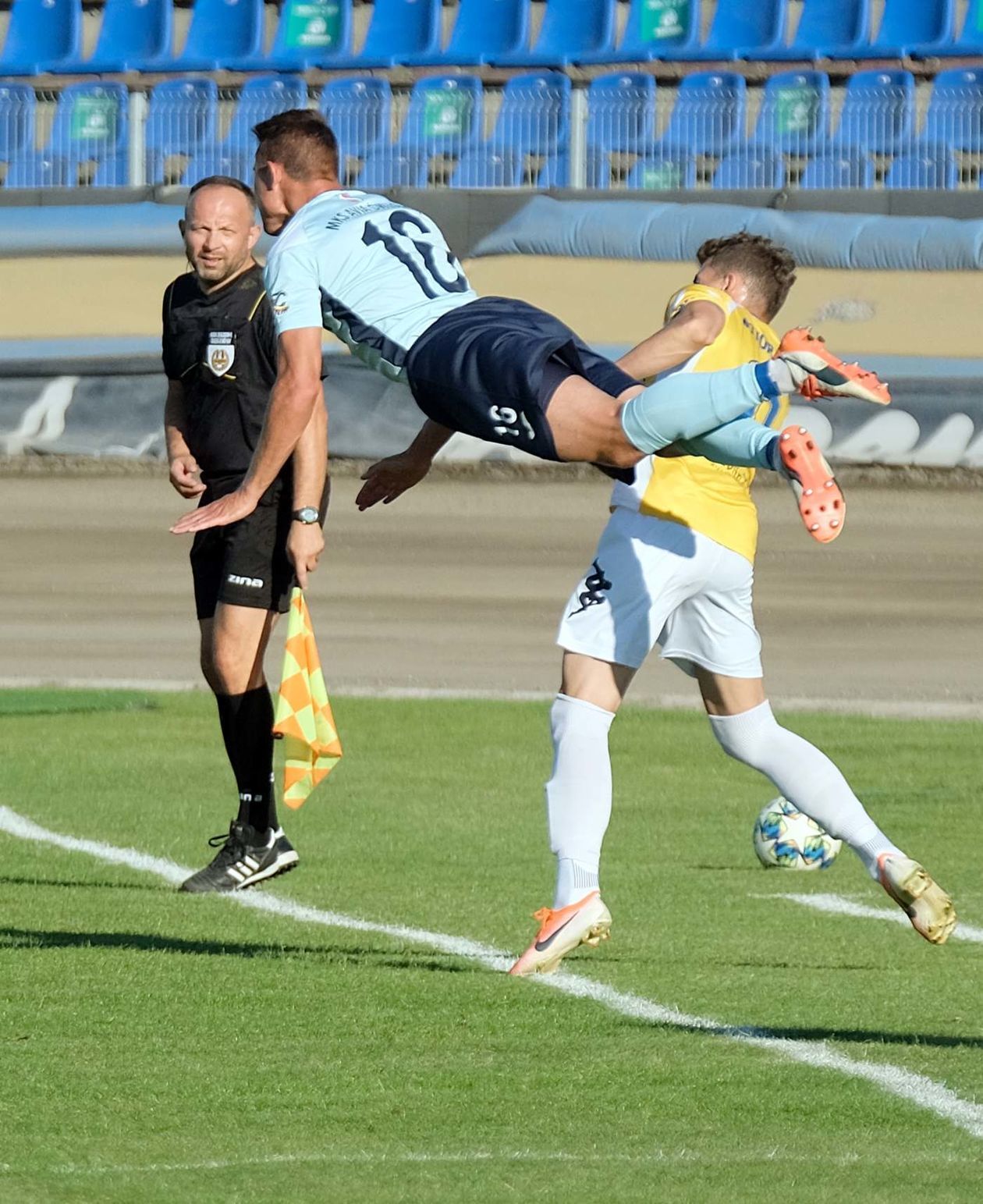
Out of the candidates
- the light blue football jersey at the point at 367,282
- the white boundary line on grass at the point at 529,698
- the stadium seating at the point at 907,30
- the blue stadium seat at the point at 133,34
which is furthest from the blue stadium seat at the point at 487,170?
the light blue football jersey at the point at 367,282

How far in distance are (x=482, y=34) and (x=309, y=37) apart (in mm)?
2319

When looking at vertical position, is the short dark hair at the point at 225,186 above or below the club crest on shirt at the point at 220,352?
above

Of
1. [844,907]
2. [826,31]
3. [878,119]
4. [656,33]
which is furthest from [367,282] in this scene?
[656,33]

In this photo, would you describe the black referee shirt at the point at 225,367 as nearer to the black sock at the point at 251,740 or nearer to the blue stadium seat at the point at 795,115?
the black sock at the point at 251,740

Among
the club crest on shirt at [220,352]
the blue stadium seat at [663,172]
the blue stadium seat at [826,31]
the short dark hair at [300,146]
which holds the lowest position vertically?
the blue stadium seat at [663,172]

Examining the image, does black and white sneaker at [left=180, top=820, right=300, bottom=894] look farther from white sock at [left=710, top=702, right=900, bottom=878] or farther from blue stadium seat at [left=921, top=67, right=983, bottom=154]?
blue stadium seat at [left=921, top=67, right=983, bottom=154]

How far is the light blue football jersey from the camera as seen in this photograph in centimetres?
643

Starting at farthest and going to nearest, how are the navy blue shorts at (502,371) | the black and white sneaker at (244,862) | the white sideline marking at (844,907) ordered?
the black and white sneaker at (244,862), the white sideline marking at (844,907), the navy blue shorts at (502,371)

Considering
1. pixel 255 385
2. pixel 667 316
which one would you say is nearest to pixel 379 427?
pixel 255 385

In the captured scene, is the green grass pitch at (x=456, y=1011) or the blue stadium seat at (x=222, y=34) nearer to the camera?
the green grass pitch at (x=456, y=1011)

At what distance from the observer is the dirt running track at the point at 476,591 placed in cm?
1436

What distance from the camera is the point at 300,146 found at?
6.86m

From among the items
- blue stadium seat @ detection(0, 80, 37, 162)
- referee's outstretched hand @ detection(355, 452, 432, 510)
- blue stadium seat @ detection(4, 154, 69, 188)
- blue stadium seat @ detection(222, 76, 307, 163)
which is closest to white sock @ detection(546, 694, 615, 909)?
referee's outstretched hand @ detection(355, 452, 432, 510)

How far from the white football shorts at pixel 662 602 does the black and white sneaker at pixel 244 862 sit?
Result: 75.7 inches
